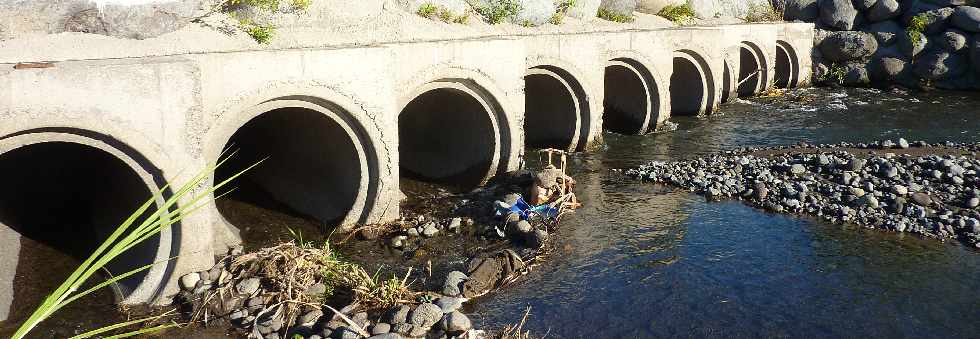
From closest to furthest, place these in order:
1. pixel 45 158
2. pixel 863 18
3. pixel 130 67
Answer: pixel 130 67, pixel 45 158, pixel 863 18

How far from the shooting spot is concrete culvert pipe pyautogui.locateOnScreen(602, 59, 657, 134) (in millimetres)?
24188

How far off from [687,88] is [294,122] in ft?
51.9

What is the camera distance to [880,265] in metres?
13.7

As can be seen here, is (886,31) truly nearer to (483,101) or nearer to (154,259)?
(483,101)

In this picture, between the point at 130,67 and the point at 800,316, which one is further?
the point at 800,316

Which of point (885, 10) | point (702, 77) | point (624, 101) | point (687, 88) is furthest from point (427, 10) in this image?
point (885, 10)

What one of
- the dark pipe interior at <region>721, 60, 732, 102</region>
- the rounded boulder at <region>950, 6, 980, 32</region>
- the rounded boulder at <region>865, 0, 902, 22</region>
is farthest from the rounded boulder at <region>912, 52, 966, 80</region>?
the dark pipe interior at <region>721, 60, 732, 102</region>

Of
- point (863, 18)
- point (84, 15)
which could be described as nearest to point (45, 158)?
point (84, 15)

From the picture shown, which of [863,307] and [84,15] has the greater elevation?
[84,15]

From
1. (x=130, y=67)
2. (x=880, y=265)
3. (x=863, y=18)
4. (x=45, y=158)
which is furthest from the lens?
(x=863, y=18)

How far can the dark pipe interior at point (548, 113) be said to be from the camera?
71.6 ft

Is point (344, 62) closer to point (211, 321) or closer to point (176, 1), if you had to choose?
point (176, 1)

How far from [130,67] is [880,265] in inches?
486

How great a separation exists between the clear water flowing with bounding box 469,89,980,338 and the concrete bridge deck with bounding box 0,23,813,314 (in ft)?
10.4
